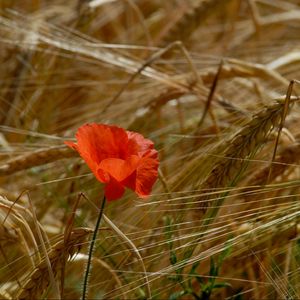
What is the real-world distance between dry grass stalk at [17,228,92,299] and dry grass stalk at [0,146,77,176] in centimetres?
29

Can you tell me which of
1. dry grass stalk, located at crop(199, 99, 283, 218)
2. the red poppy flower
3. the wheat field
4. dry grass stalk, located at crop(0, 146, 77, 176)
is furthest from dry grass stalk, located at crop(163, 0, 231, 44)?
the red poppy flower

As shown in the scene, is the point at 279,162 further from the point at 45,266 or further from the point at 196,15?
the point at 196,15

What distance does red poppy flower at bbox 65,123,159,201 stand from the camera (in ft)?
A: 2.89

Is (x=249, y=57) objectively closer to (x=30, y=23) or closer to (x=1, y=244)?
(x=30, y=23)

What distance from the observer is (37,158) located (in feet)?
4.05

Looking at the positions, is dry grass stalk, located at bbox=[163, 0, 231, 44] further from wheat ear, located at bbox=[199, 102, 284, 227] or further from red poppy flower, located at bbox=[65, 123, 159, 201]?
red poppy flower, located at bbox=[65, 123, 159, 201]

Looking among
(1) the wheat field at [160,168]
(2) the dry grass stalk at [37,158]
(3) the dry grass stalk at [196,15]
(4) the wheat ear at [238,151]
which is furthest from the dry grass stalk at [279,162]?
(3) the dry grass stalk at [196,15]

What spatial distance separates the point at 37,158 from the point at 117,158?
34 centimetres

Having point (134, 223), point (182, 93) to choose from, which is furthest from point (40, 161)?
point (182, 93)

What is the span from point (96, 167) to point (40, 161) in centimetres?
36

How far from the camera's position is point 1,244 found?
109cm

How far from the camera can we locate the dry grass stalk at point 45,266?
940 millimetres

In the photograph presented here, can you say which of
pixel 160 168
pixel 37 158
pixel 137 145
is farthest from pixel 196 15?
pixel 137 145

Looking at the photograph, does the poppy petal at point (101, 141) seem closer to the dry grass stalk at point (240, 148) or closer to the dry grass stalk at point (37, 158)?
the dry grass stalk at point (240, 148)
